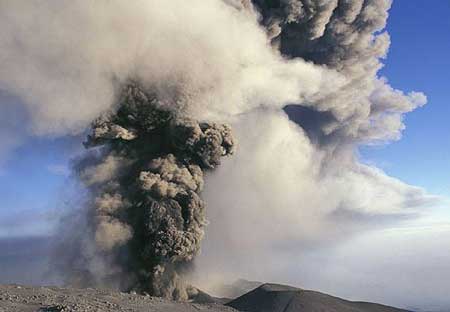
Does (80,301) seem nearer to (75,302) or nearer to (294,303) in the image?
(75,302)

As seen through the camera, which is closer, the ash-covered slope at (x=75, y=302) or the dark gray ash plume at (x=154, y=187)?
the ash-covered slope at (x=75, y=302)

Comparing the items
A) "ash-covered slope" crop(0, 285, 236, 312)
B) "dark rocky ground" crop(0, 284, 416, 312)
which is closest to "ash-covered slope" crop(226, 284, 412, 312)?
"dark rocky ground" crop(0, 284, 416, 312)

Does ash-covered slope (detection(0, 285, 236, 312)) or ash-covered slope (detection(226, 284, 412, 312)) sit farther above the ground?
ash-covered slope (detection(226, 284, 412, 312))

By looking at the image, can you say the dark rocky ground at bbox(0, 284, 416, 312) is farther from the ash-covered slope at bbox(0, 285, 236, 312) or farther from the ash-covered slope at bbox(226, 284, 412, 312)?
the ash-covered slope at bbox(226, 284, 412, 312)

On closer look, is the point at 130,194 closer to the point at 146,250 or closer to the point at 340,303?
the point at 146,250

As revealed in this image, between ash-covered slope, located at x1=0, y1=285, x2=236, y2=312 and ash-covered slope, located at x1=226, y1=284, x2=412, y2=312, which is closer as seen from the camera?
ash-covered slope, located at x1=0, y1=285, x2=236, y2=312

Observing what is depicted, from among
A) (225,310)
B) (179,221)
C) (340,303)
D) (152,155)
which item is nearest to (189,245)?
(179,221)

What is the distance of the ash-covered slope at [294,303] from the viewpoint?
3462cm

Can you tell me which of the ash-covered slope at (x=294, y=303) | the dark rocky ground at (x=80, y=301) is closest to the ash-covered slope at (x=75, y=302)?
the dark rocky ground at (x=80, y=301)

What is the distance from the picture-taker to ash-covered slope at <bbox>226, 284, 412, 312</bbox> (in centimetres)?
A: 3462

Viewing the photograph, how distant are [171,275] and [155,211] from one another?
4.45m

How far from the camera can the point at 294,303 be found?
115 feet

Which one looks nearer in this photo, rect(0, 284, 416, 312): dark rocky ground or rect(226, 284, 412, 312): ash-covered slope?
rect(0, 284, 416, 312): dark rocky ground

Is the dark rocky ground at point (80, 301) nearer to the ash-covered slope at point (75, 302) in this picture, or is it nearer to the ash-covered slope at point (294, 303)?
the ash-covered slope at point (75, 302)
